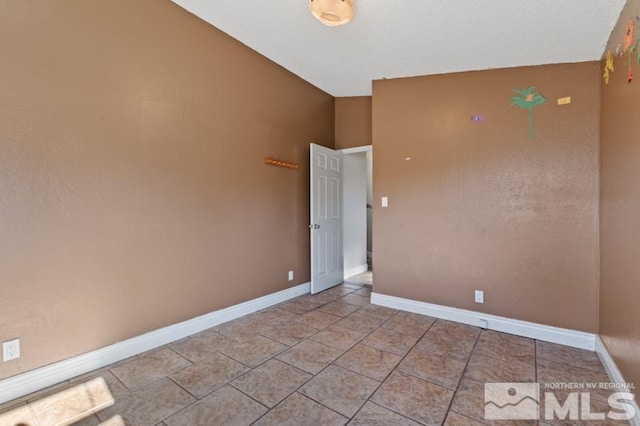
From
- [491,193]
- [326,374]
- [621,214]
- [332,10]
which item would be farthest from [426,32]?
→ [326,374]

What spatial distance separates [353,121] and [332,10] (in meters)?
2.39

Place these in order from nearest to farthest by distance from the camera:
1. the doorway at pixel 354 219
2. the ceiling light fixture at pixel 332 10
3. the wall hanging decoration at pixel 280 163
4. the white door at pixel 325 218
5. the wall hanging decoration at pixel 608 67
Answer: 1. the ceiling light fixture at pixel 332 10
2. the wall hanging decoration at pixel 608 67
3. the wall hanging decoration at pixel 280 163
4. the white door at pixel 325 218
5. the doorway at pixel 354 219

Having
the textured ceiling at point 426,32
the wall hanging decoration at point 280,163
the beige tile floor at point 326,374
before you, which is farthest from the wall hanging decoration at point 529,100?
the wall hanging decoration at point 280,163

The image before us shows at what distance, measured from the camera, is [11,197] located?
5.99ft

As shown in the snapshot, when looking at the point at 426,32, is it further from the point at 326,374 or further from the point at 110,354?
the point at 110,354

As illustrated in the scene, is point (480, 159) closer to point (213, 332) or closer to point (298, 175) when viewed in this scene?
point (298, 175)

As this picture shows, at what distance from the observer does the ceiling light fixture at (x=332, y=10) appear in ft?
6.85

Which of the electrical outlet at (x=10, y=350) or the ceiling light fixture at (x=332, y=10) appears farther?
the ceiling light fixture at (x=332, y=10)

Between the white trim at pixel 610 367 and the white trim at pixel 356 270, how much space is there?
3.13 m

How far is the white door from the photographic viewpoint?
3.96 m

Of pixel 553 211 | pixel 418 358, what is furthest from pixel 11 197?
pixel 553 211

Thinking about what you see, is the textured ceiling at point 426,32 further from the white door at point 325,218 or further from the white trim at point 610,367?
the white trim at point 610,367

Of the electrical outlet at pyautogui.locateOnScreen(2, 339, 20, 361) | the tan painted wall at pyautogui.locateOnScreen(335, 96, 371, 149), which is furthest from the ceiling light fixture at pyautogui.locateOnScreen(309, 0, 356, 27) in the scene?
the electrical outlet at pyautogui.locateOnScreen(2, 339, 20, 361)

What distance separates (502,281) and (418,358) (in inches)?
48.8
